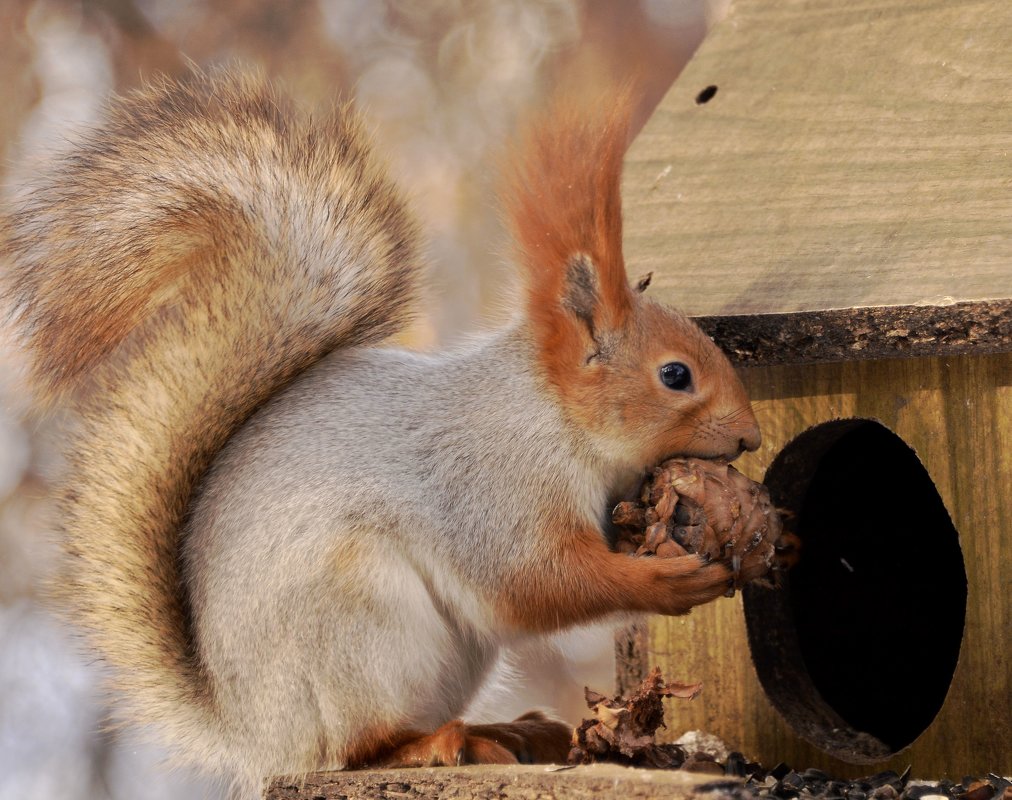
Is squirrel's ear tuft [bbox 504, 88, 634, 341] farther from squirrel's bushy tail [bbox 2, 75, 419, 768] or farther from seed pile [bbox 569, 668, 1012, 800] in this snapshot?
seed pile [bbox 569, 668, 1012, 800]

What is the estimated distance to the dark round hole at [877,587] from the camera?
2105 mm

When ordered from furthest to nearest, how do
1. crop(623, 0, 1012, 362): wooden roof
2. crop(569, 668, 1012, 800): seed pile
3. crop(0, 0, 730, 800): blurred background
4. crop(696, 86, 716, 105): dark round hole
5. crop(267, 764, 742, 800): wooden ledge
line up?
crop(0, 0, 730, 800): blurred background → crop(696, 86, 716, 105): dark round hole → crop(623, 0, 1012, 362): wooden roof → crop(569, 668, 1012, 800): seed pile → crop(267, 764, 742, 800): wooden ledge

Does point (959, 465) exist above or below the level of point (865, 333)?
below

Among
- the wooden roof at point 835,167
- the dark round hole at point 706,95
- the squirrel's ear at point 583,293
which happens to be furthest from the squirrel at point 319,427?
the dark round hole at point 706,95

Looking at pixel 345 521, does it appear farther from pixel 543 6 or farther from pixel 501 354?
pixel 543 6

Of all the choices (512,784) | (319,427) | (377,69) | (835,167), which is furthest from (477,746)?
(377,69)

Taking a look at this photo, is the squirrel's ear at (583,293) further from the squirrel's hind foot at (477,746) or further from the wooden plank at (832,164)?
the squirrel's hind foot at (477,746)

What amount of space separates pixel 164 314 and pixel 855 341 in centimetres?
88

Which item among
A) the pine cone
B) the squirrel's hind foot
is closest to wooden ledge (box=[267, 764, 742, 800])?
the squirrel's hind foot

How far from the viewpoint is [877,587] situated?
2174mm

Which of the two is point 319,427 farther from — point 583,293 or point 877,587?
point 877,587

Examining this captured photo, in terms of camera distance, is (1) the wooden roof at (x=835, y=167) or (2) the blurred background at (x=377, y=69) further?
(2) the blurred background at (x=377, y=69)

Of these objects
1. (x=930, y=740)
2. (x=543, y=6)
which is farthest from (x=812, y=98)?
(x=543, y=6)

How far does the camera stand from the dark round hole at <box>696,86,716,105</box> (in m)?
2.07
